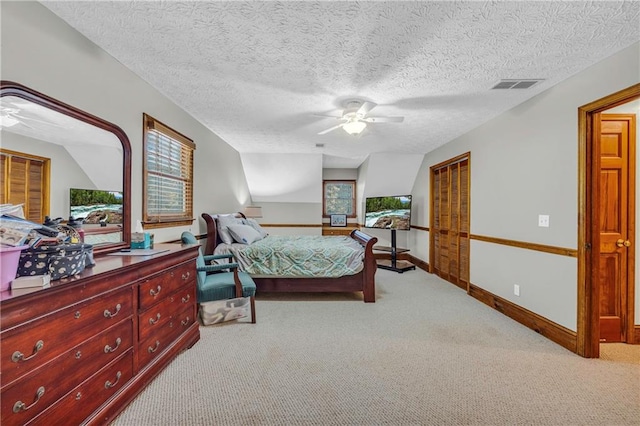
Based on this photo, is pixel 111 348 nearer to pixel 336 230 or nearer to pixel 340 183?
pixel 336 230

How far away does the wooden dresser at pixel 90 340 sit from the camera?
3.72 ft

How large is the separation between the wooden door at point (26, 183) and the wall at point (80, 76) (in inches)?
16.8

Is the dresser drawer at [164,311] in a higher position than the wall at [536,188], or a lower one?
lower

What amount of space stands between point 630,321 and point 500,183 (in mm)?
1755

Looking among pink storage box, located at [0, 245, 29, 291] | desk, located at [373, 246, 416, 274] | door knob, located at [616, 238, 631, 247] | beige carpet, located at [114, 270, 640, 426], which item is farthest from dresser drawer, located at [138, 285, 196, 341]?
desk, located at [373, 246, 416, 274]

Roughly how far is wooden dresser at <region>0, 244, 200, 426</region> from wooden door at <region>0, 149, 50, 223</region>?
45 cm

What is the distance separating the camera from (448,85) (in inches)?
107

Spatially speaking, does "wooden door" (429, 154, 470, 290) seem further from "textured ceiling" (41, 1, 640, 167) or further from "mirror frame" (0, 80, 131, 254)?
"mirror frame" (0, 80, 131, 254)

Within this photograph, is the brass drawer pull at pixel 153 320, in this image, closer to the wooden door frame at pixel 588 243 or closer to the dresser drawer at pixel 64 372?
the dresser drawer at pixel 64 372

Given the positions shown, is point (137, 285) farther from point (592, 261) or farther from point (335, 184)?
point (335, 184)

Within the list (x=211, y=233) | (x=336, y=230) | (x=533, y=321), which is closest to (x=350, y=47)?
(x=211, y=233)

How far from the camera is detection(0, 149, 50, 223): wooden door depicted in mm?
1491

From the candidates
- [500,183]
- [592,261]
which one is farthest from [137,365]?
[500,183]

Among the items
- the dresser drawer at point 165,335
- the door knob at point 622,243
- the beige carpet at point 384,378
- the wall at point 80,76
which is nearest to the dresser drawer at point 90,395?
the dresser drawer at point 165,335
